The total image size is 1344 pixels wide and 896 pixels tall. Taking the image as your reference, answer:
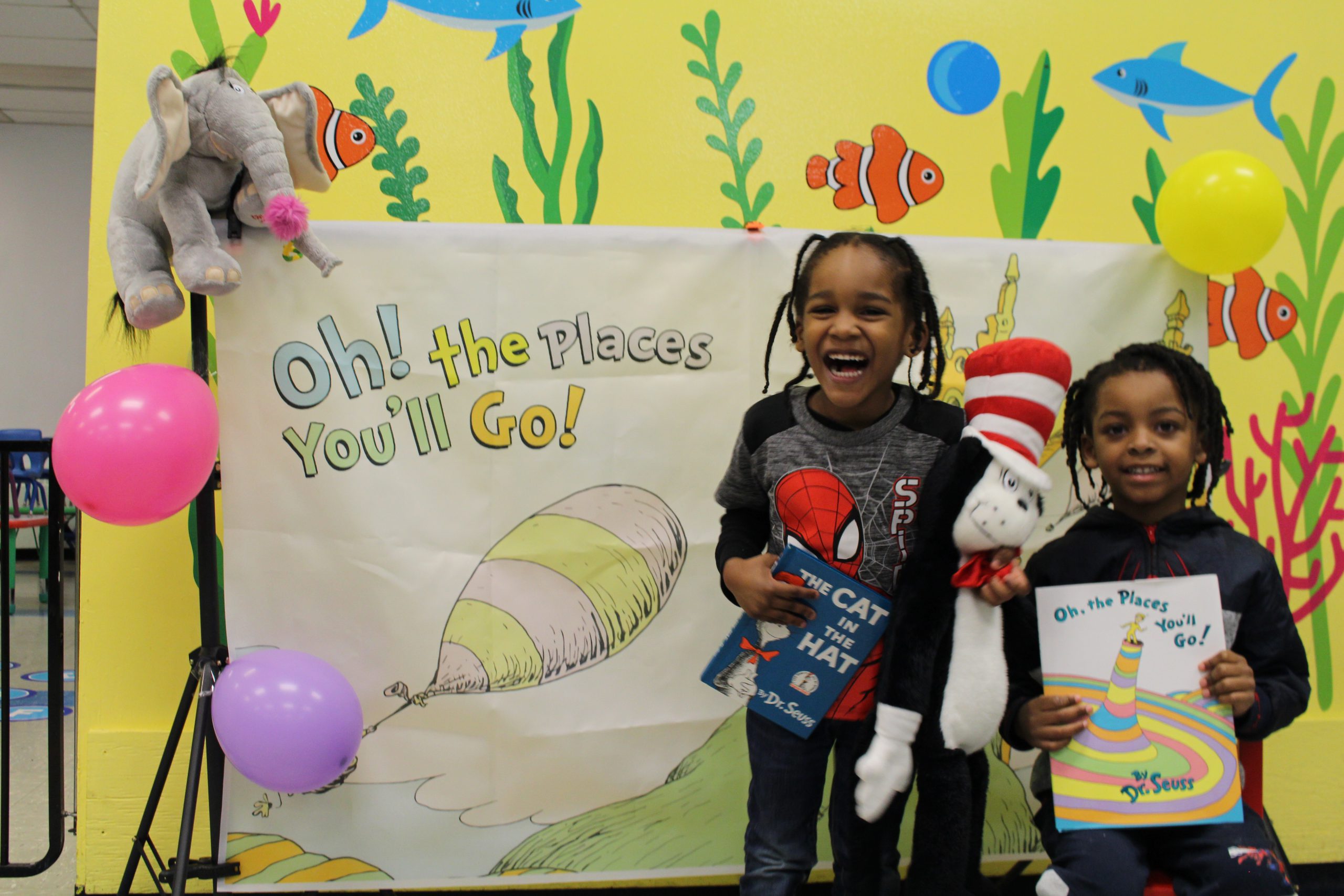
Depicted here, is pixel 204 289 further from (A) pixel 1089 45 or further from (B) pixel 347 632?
(A) pixel 1089 45

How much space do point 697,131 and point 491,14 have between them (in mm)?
528

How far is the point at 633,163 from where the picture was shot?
6.32 ft

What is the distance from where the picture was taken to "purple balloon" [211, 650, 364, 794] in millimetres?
1470

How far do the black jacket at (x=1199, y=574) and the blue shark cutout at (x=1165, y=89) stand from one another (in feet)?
3.82

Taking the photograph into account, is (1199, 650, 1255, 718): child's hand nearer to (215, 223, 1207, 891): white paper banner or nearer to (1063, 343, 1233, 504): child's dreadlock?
(1063, 343, 1233, 504): child's dreadlock

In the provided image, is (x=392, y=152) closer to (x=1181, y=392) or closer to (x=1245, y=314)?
(x=1181, y=392)

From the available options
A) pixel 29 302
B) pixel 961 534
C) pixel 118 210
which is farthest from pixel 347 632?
pixel 29 302

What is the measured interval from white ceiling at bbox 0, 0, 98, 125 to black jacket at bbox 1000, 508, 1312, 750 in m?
5.28

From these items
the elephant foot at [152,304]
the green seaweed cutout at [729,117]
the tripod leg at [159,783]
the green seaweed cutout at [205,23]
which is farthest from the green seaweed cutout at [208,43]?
the tripod leg at [159,783]

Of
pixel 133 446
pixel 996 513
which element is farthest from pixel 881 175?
pixel 133 446

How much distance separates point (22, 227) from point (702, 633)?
23.6ft

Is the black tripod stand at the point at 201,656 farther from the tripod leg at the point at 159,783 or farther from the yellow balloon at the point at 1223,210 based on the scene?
the yellow balloon at the point at 1223,210

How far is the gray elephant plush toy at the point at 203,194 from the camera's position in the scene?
58.1 inches

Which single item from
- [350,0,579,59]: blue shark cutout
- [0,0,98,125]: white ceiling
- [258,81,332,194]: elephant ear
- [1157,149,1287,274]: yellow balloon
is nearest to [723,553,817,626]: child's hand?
[258,81,332,194]: elephant ear
